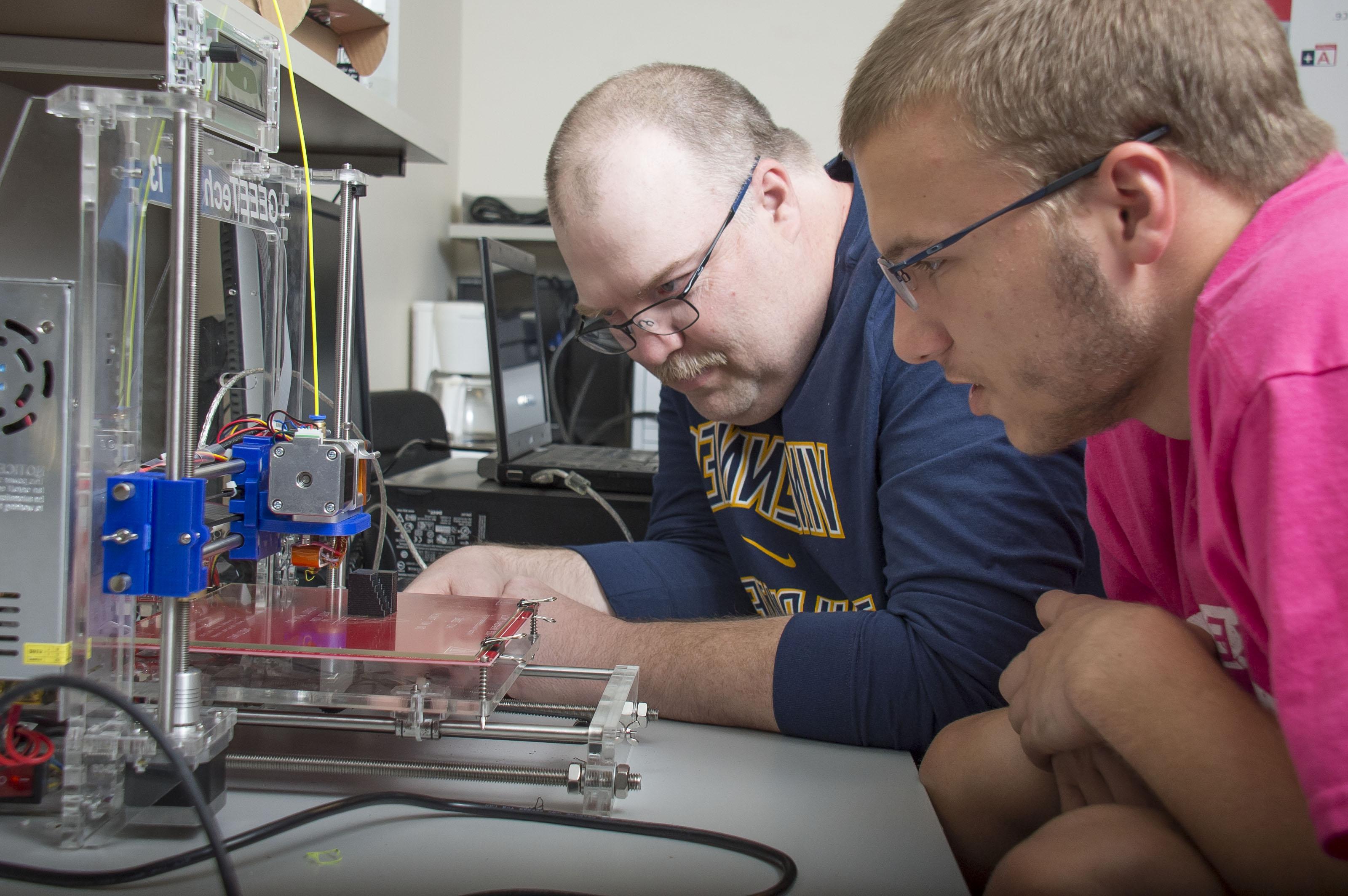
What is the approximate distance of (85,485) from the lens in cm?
67

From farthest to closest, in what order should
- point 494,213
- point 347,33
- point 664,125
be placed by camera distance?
point 494,213 → point 347,33 → point 664,125

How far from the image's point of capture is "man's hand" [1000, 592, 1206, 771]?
26.3 inches

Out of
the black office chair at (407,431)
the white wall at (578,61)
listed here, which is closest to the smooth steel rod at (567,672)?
the black office chair at (407,431)

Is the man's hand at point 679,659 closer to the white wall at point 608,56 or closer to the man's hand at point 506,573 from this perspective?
the man's hand at point 506,573

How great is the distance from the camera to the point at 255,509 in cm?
77

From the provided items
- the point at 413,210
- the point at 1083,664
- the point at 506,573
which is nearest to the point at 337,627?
the point at 506,573

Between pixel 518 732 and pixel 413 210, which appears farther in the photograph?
pixel 413 210

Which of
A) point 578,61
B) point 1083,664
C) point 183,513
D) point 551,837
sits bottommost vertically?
point 551,837

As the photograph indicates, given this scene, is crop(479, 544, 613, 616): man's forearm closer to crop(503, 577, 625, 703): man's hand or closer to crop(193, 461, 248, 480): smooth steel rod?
crop(503, 577, 625, 703): man's hand

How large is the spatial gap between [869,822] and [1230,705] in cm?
26

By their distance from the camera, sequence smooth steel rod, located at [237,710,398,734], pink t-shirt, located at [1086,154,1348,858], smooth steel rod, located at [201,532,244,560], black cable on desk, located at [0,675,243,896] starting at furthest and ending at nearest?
smooth steel rod, located at [237,710,398,734]
smooth steel rod, located at [201,532,244,560]
black cable on desk, located at [0,675,243,896]
pink t-shirt, located at [1086,154,1348,858]

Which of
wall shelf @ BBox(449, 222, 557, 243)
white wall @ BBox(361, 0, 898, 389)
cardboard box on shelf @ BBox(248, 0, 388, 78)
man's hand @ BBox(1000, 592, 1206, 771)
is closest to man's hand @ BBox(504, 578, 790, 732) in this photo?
man's hand @ BBox(1000, 592, 1206, 771)

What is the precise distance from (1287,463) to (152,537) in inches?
27.2

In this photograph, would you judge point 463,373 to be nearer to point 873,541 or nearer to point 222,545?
point 873,541
